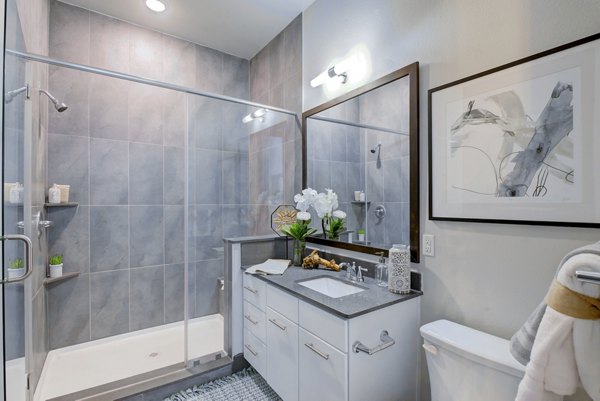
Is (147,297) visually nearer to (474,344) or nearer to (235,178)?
(235,178)

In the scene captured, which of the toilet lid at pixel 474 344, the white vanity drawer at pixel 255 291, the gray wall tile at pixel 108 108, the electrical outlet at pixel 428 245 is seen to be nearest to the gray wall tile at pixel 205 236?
the white vanity drawer at pixel 255 291

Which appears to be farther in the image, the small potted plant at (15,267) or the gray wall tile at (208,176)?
the gray wall tile at (208,176)

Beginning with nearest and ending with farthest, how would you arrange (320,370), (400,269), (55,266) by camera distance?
(320,370) < (400,269) < (55,266)

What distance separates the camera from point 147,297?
2.63 m

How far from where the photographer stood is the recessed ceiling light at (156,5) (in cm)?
229

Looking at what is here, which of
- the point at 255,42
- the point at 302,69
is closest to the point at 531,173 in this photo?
the point at 302,69

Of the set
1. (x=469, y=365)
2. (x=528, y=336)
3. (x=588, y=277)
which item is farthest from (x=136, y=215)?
(x=588, y=277)

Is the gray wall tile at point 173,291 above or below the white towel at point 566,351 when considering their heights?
below

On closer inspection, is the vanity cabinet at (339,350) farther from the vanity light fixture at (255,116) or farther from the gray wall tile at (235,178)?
the vanity light fixture at (255,116)

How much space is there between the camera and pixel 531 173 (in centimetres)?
111

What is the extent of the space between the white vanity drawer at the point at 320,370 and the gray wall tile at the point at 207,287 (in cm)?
95

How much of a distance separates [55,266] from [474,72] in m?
2.99

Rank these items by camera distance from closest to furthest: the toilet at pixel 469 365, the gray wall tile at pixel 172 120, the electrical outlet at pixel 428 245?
the toilet at pixel 469 365 → the electrical outlet at pixel 428 245 → the gray wall tile at pixel 172 120

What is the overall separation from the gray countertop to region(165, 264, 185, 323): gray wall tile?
1.22 metres
